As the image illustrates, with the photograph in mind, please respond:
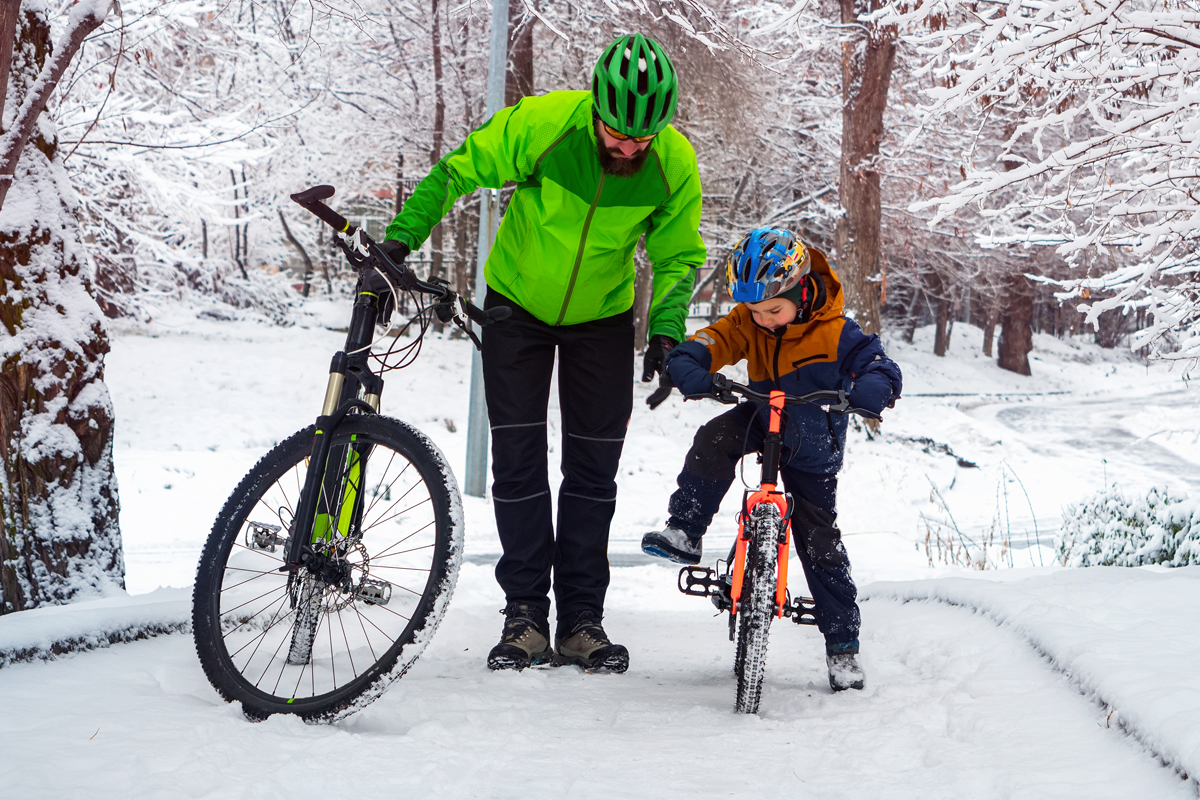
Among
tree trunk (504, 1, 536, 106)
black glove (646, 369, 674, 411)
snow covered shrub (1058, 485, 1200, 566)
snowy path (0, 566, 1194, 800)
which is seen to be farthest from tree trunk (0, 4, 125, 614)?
tree trunk (504, 1, 536, 106)

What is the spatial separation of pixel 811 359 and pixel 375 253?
148 cm

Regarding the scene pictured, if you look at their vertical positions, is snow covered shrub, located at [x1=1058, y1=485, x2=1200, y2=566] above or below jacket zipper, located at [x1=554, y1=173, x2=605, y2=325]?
below

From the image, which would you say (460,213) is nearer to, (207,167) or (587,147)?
(207,167)

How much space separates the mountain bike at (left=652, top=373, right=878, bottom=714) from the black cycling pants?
411mm

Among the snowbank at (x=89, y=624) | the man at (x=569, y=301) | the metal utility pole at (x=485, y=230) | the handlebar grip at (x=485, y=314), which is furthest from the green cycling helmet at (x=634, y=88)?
the metal utility pole at (x=485, y=230)

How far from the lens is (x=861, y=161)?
13195 mm

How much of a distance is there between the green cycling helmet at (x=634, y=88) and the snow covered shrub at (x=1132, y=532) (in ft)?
12.0

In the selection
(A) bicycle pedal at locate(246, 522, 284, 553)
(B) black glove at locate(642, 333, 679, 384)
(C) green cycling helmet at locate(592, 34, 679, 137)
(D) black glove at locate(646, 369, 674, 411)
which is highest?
(C) green cycling helmet at locate(592, 34, 679, 137)

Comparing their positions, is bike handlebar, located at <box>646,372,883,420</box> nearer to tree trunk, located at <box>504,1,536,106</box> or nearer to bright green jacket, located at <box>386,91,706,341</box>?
bright green jacket, located at <box>386,91,706,341</box>

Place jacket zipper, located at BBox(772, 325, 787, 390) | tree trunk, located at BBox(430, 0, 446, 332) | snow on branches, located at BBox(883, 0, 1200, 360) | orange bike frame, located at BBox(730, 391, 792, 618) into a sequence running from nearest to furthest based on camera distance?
orange bike frame, located at BBox(730, 391, 792, 618)
jacket zipper, located at BBox(772, 325, 787, 390)
snow on branches, located at BBox(883, 0, 1200, 360)
tree trunk, located at BBox(430, 0, 446, 332)

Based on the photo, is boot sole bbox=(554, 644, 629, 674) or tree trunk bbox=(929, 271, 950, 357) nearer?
boot sole bbox=(554, 644, 629, 674)

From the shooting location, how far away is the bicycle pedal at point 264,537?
8.61 feet

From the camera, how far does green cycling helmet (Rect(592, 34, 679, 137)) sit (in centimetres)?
286

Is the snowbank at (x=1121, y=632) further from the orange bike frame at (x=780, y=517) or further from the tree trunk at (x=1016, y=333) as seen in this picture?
the tree trunk at (x=1016, y=333)
